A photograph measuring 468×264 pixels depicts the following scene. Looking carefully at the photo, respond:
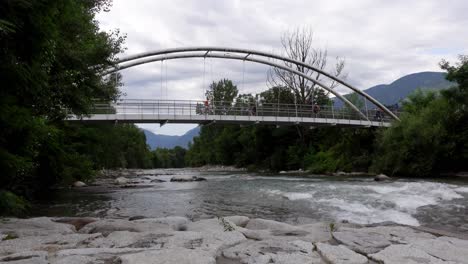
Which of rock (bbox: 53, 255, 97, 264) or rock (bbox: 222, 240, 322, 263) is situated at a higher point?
rock (bbox: 53, 255, 97, 264)

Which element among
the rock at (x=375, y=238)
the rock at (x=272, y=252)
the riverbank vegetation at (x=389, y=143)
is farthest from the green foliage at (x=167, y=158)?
the rock at (x=272, y=252)

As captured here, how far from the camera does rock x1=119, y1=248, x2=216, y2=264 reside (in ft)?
13.4

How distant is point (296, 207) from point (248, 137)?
48668mm

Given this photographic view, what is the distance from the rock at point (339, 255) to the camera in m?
4.38

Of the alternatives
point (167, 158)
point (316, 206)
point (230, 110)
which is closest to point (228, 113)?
point (230, 110)

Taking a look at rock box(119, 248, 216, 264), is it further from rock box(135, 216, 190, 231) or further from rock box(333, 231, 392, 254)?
rock box(135, 216, 190, 231)

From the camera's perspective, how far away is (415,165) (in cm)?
2645

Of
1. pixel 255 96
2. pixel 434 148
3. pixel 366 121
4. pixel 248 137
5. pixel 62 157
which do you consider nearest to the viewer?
pixel 62 157

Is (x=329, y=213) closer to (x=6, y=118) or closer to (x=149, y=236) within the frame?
(x=149, y=236)

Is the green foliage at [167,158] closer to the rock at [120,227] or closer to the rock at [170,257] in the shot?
the rock at [120,227]

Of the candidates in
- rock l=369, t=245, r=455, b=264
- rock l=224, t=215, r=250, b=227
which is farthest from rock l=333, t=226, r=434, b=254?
rock l=224, t=215, r=250, b=227

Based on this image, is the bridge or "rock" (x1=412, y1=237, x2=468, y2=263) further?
the bridge

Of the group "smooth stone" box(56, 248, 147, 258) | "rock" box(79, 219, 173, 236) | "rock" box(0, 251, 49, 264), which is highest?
"rock" box(0, 251, 49, 264)

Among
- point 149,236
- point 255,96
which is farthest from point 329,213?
point 255,96
